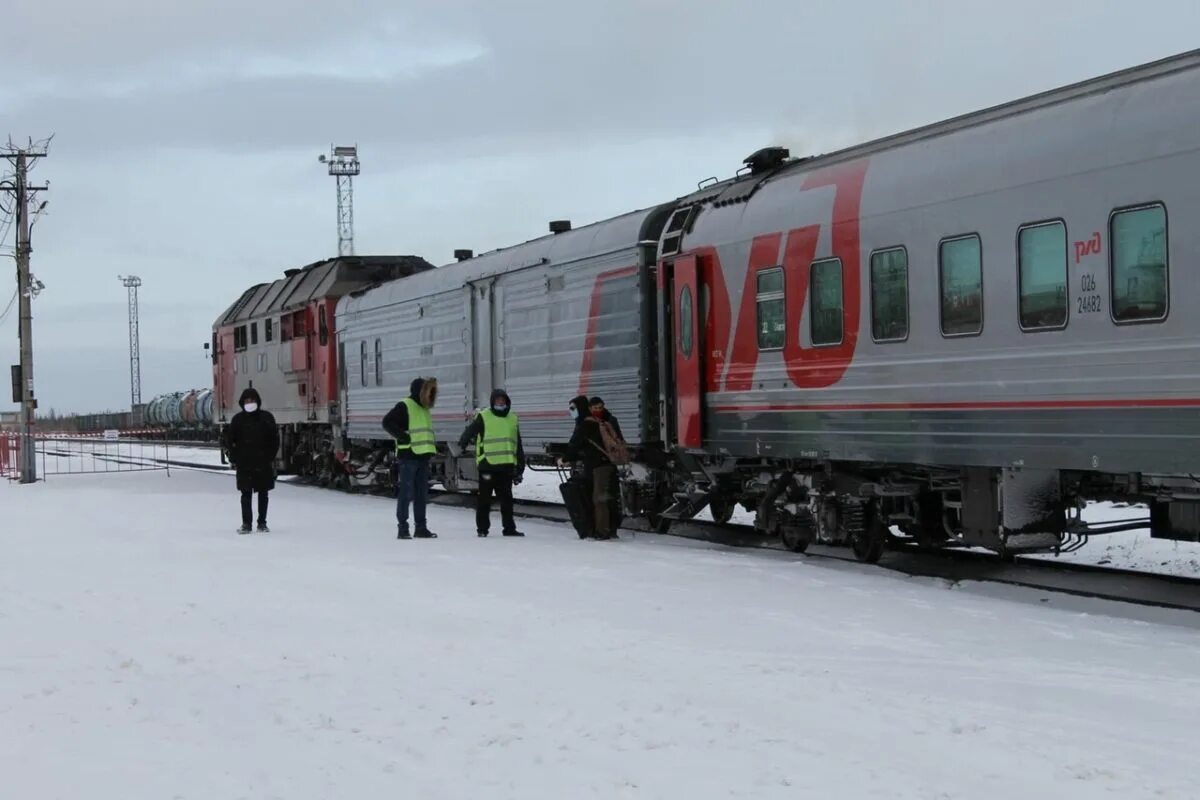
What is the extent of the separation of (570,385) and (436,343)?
5126mm

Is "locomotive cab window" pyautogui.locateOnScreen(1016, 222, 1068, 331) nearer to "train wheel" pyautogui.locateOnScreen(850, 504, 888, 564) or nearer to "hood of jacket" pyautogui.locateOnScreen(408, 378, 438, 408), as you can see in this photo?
"train wheel" pyautogui.locateOnScreen(850, 504, 888, 564)

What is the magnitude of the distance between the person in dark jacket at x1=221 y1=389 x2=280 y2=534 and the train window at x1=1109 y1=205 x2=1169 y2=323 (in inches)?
406

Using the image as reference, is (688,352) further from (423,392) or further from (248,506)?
(248,506)

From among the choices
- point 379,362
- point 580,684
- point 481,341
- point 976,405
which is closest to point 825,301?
point 976,405

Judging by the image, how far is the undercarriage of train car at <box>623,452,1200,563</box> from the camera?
10609 mm

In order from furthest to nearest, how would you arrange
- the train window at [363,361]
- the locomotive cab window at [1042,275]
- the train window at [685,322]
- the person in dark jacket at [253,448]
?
the train window at [363,361]
the person in dark jacket at [253,448]
the train window at [685,322]
the locomotive cab window at [1042,275]

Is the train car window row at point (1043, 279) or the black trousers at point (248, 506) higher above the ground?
the train car window row at point (1043, 279)

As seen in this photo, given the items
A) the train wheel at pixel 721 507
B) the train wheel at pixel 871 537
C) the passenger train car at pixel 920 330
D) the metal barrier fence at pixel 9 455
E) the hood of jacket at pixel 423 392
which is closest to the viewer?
the passenger train car at pixel 920 330

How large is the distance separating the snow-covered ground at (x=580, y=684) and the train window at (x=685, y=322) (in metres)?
2.71

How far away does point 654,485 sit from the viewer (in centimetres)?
1650

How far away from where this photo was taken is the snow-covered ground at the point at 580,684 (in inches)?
231

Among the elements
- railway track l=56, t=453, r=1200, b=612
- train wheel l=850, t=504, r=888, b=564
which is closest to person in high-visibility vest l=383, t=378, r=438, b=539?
railway track l=56, t=453, r=1200, b=612

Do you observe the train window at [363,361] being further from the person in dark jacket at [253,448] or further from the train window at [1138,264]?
the train window at [1138,264]

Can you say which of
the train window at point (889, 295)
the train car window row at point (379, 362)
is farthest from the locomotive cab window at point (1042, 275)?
the train car window row at point (379, 362)
